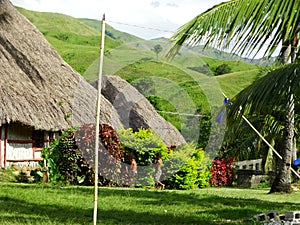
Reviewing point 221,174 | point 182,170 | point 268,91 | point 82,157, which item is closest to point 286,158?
point 182,170

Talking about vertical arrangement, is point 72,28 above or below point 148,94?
above

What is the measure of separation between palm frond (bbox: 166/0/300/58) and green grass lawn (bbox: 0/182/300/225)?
2.52 metres

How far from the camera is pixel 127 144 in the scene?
46.6 feet

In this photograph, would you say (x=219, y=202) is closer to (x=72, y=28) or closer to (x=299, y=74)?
(x=299, y=74)

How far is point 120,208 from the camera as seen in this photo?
27.6 ft

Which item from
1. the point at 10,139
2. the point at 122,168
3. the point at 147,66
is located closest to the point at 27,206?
the point at 122,168

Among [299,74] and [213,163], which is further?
[213,163]

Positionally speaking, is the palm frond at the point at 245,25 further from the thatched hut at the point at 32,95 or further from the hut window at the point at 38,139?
the hut window at the point at 38,139

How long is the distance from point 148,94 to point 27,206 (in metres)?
17.2

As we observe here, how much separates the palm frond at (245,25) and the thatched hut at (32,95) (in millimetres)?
9057

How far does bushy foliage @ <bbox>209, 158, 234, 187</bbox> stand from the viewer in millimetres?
18078

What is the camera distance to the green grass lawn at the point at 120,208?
23.5 ft

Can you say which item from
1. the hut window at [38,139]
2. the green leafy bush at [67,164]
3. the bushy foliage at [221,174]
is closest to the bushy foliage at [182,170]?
the green leafy bush at [67,164]

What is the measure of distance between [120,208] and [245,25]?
3.77m
